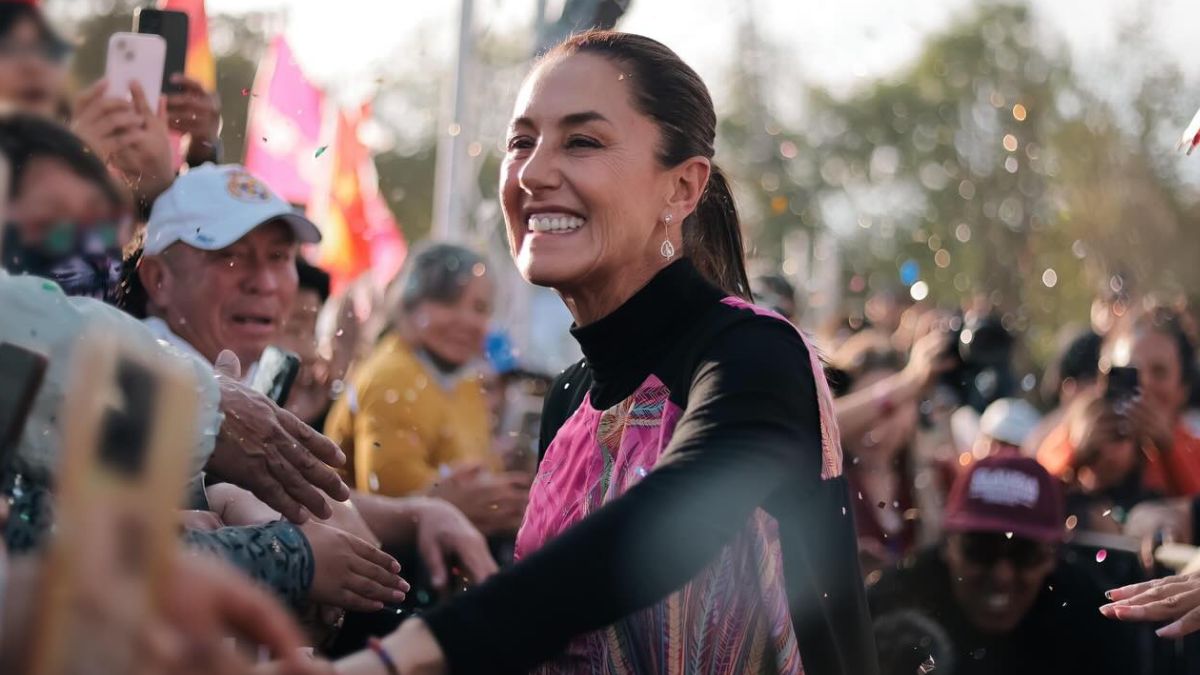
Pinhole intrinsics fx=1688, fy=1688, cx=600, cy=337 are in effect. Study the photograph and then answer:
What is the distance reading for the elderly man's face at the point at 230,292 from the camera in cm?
388

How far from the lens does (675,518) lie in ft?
7.34

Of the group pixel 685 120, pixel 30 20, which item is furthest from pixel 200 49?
pixel 685 120

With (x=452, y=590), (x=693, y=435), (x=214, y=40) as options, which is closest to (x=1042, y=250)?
(x=214, y=40)

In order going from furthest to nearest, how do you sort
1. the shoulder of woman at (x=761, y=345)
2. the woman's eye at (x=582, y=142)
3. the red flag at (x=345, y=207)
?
the red flag at (x=345, y=207) → the woman's eye at (x=582, y=142) → the shoulder of woman at (x=761, y=345)

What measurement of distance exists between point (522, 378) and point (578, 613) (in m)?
5.57

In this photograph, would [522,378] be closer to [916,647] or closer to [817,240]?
[916,647]

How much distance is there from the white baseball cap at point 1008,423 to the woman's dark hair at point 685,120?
4.20m

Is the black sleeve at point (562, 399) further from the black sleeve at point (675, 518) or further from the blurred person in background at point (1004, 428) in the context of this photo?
the blurred person in background at point (1004, 428)

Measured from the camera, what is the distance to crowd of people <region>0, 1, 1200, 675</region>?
2.10 m

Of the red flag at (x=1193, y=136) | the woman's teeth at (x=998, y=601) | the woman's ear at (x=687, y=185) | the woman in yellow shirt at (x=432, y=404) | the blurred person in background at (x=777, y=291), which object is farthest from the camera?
the blurred person in background at (x=777, y=291)

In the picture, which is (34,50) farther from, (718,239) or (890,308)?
(890,308)

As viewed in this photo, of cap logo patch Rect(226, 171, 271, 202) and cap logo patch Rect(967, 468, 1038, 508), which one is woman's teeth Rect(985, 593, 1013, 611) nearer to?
cap logo patch Rect(967, 468, 1038, 508)

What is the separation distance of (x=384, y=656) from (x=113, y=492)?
73cm

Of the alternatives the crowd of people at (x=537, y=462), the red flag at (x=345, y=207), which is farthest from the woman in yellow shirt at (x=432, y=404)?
the red flag at (x=345, y=207)
